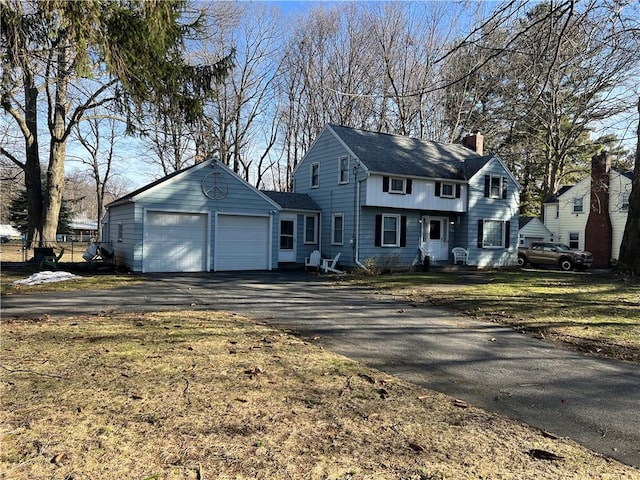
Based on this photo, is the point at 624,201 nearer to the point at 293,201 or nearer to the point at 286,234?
the point at 293,201

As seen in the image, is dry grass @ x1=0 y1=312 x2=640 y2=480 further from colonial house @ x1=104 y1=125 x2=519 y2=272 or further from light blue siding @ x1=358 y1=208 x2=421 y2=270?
light blue siding @ x1=358 y1=208 x2=421 y2=270

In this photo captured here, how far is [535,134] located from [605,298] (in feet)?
90.8

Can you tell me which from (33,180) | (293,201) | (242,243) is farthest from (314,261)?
(33,180)

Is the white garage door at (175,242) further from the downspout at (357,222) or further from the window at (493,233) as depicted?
the window at (493,233)

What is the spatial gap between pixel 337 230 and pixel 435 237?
4987mm

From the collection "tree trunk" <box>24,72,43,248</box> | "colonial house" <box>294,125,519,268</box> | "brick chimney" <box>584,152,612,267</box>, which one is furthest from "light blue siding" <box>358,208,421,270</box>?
"brick chimney" <box>584,152,612,267</box>

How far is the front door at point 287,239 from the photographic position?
69.5 ft

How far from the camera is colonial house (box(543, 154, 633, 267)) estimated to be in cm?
2900

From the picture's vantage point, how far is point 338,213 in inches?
832

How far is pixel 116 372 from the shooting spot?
15.6 ft

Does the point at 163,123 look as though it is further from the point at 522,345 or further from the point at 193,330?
the point at 522,345

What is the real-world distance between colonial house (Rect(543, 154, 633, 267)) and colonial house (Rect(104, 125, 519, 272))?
917 centimetres

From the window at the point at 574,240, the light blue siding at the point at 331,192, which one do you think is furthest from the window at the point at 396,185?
the window at the point at 574,240

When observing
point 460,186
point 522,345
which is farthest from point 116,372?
point 460,186
